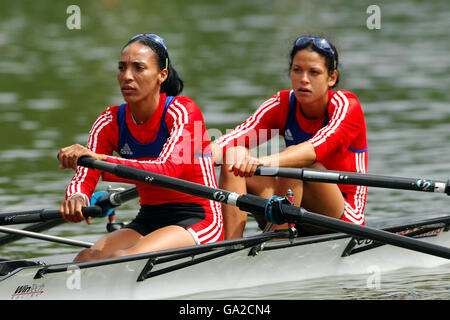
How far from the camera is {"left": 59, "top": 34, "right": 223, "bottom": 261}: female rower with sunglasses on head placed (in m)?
5.97

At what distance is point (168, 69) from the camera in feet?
21.0

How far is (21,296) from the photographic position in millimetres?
5652

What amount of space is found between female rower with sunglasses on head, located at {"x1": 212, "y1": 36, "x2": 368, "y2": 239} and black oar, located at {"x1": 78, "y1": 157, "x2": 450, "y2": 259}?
435 millimetres

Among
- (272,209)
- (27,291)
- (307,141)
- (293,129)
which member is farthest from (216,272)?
(293,129)

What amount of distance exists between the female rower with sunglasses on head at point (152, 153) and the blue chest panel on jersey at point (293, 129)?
107 cm

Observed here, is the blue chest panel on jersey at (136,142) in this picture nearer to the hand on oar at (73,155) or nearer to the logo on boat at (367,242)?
the hand on oar at (73,155)

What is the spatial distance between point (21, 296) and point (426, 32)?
62.5ft

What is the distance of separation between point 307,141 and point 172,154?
1208mm

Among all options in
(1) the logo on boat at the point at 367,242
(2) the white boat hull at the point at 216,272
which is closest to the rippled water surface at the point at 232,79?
(2) the white boat hull at the point at 216,272

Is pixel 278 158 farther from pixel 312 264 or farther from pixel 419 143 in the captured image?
pixel 419 143

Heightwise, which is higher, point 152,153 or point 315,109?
point 315,109

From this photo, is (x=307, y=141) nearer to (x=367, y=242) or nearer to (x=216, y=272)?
(x=367, y=242)

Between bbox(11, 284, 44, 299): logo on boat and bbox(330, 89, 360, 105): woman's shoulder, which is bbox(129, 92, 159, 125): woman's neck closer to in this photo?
bbox(11, 284, 44, 299): logo on boat

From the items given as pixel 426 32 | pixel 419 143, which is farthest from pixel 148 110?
pixel 426 32
